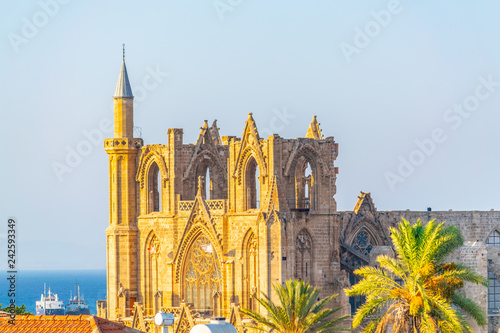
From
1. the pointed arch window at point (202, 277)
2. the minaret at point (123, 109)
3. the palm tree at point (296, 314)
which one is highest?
the minaret at point (123, 109)

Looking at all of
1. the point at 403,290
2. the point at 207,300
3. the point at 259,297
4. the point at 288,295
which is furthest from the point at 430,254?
the point at 207,300

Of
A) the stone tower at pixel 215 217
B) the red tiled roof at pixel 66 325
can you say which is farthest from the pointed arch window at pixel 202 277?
the red tiled roof at pixel 66 325

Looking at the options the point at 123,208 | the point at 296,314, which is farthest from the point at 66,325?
the point at 123,208

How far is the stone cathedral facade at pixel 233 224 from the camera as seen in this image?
78375mm

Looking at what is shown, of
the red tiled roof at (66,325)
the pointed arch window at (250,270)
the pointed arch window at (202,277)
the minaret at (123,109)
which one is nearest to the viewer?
the red tiled roof at (66,325)

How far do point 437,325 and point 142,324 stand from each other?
1061 inches

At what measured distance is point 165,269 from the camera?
84.3 m

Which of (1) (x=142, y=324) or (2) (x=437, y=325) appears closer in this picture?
(2) (x=437, y=325)

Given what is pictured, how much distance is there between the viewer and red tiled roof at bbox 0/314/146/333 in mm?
51562

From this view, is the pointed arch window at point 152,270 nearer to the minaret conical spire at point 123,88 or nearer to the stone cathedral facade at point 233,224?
the stone cathedral facade at point 233,224

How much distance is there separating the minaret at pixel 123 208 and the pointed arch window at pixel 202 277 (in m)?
4.95

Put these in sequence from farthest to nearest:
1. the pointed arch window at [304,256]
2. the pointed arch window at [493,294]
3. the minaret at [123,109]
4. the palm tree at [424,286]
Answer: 1. the minaret at [123,109]
2. the pointed arch window at [493,294]
3. the pointed arch window at [304,256]
4. the palm tree at [424,286]

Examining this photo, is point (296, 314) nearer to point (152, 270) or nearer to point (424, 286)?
point (424, 286)

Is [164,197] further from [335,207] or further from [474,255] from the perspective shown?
[474,255]
